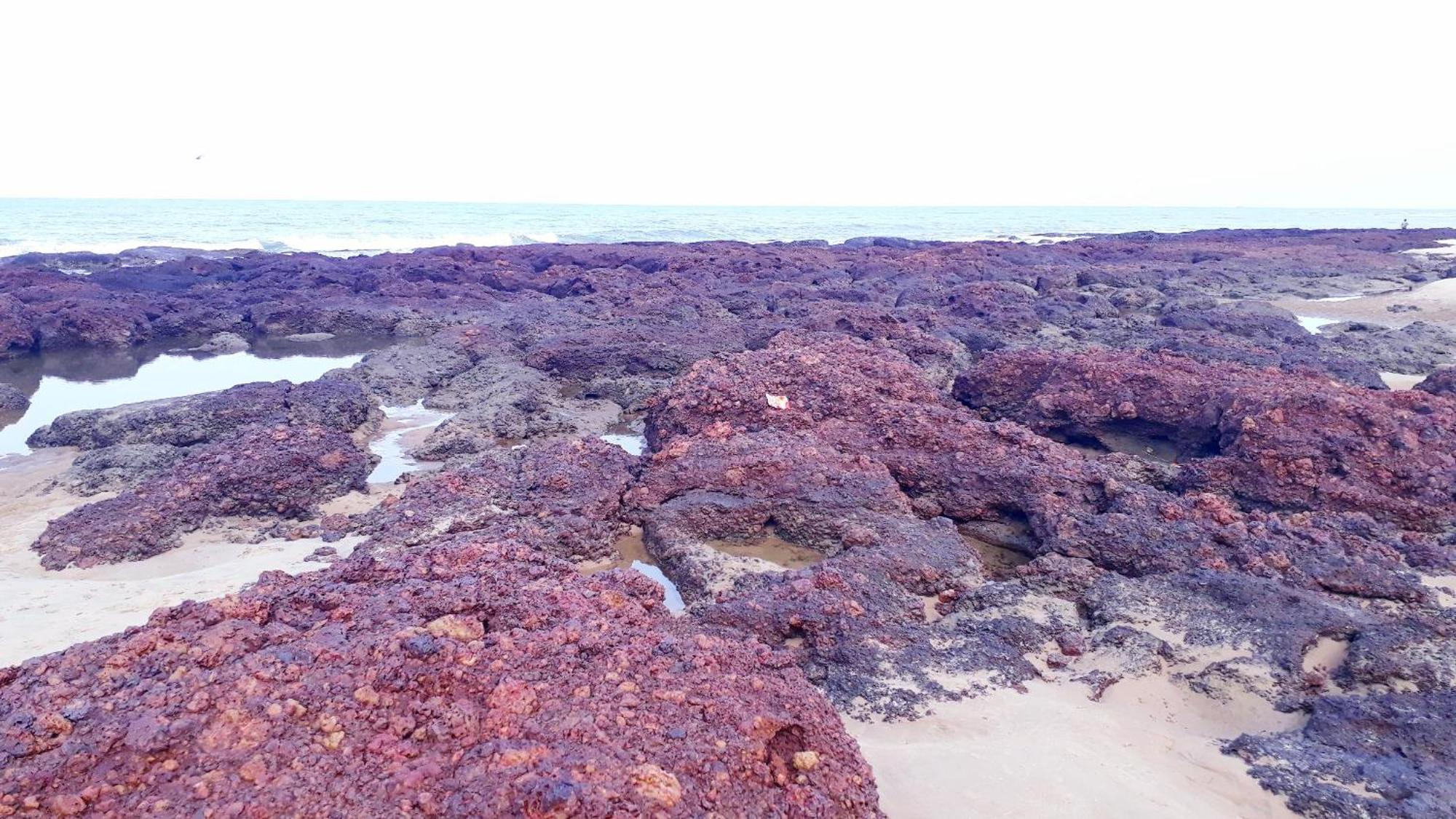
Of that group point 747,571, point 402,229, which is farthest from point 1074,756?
point 402,229

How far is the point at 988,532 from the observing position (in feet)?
20.6

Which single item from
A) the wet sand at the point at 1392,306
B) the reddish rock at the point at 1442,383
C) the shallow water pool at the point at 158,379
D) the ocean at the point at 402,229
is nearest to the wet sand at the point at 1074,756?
the reddish rock at the point at 1442,383

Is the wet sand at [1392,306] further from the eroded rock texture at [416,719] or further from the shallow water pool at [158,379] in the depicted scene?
the shallow water pool at [158,379]

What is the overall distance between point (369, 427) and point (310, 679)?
24.8 ft

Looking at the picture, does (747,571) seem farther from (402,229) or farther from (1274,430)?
(402,229)

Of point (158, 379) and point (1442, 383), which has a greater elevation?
point (1442, 383)

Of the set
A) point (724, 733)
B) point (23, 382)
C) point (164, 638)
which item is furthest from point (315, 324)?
point (724, 733)

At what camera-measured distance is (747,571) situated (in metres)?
Result: 5.46

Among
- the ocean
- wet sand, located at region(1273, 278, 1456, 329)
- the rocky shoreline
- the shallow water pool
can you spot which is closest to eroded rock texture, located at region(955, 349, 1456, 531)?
the rocky shoreline

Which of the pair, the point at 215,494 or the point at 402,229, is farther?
the point at 402,229

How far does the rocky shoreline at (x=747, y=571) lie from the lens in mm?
2670

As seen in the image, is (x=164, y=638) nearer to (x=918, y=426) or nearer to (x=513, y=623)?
(x=513, y=623)

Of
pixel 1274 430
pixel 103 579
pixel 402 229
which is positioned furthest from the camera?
pixel 402 229

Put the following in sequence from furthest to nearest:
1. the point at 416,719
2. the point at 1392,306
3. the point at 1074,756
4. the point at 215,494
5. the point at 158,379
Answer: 1. the point at 1392,306
2. the point at 158,379
3. the point at 215,494
4. the point at 1074,756
5. the point at 416,719
